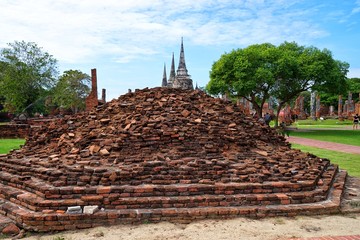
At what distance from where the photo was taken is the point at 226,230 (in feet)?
13.8

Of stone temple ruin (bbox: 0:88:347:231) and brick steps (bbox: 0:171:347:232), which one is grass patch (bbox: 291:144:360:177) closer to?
stone temple ruin (bbox: 0:88:347:231)

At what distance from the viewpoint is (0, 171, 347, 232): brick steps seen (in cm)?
425

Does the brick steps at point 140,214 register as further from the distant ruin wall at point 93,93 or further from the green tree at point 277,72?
the green tree at point 277,72

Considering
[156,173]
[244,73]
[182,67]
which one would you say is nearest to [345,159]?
[156,173]

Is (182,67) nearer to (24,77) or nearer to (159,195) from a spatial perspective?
(24,77)

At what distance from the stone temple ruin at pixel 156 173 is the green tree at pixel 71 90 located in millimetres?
25591

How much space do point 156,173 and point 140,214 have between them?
88cm

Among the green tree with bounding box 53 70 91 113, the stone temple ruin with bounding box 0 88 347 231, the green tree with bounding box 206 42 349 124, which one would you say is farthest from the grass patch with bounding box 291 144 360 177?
the green tree with bounding box 53 70 91 113

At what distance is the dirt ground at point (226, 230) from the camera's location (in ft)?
13.2

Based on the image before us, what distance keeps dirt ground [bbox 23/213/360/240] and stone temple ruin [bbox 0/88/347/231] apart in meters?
0.16

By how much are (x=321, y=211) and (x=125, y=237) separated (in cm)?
291

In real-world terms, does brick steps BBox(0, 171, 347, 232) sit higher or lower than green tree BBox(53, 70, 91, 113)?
lower

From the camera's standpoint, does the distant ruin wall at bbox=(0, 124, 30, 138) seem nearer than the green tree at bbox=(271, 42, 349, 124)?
Yes

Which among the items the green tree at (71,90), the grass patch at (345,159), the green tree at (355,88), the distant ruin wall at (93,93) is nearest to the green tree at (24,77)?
the green tree at (71,90)
